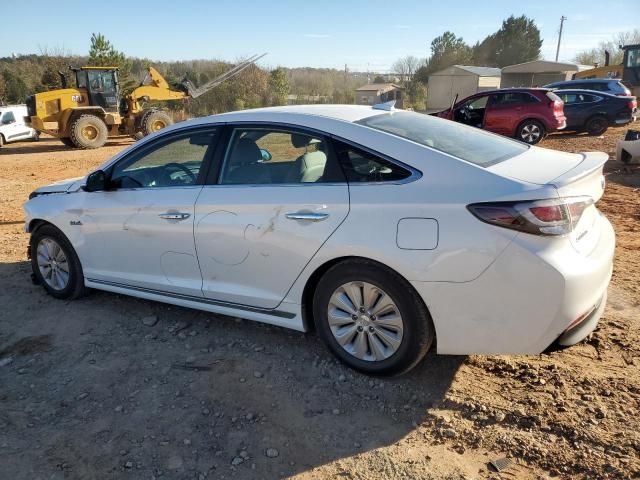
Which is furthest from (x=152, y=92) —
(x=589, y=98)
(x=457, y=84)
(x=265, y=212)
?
(x=457, y=84)

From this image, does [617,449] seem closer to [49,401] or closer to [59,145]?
[49,401]

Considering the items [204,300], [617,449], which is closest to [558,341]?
[617,449]

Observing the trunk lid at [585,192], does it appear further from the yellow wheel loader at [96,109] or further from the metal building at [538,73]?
the metal building at [538,73]

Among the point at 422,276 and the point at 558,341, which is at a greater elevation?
the point at 422,276

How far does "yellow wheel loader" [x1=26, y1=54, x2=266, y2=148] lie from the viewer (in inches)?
715

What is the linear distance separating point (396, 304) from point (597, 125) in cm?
1610

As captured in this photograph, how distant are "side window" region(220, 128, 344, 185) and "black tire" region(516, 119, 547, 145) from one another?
12468 mm

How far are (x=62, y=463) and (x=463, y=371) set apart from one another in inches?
91.4

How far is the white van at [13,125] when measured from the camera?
2150 centimetres

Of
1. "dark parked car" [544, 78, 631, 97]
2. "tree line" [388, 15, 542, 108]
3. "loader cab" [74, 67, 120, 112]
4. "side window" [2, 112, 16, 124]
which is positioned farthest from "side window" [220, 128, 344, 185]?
"tree line" [388, 15, 542, 108]

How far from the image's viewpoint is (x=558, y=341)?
8.80 ft

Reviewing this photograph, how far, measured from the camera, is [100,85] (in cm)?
1889

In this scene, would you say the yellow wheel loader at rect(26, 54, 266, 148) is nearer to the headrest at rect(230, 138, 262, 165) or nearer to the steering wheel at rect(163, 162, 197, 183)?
the steering wheel at rect(163, 162, 197, 183)

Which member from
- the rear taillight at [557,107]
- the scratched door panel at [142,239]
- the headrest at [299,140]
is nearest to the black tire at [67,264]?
the scratched door panel at [142,239]
